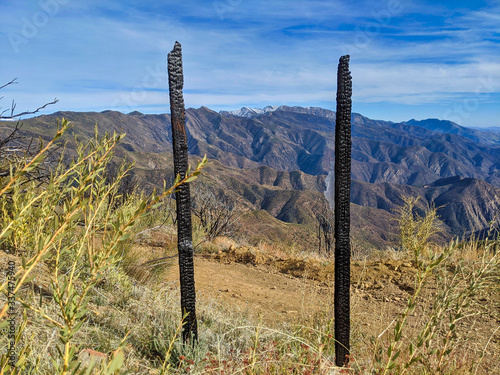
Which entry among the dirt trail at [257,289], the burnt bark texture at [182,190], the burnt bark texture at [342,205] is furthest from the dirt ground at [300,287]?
the burnt bark texture at [182,190]

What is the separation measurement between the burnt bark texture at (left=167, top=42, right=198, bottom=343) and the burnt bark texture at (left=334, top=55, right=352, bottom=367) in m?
1.46

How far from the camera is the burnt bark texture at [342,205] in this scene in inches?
125

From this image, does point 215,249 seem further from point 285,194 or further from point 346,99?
point 285,194

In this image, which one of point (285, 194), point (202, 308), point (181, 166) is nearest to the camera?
Result: point (181, 166)

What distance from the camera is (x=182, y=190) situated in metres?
3.30

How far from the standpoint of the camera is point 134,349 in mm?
3176

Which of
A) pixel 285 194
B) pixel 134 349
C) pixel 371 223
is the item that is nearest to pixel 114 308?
pixel 134 349

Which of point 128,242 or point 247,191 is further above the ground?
point 128,242

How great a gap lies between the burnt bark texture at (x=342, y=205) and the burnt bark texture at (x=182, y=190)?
1465 millimetres

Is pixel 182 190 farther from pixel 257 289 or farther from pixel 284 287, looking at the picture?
pixel 284 287

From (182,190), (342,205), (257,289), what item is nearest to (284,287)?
(257,289)

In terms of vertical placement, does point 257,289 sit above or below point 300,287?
→ below

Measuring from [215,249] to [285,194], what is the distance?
14812 centimetres

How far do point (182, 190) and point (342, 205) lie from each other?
5.17 ft
